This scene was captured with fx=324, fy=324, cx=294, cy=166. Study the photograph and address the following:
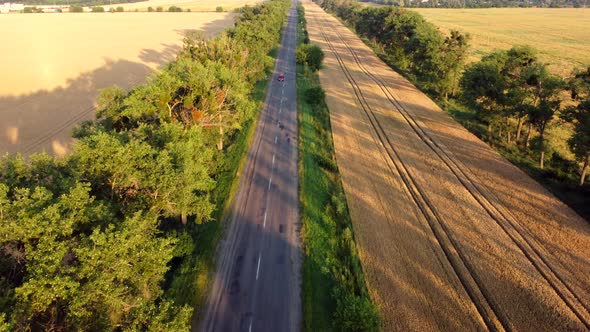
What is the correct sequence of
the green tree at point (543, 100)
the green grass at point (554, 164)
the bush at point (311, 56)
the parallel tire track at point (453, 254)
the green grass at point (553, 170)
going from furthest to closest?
the bush at point (311, 56) < the green tree at point (543, 100) < the green grass at point (554, 164) < the green grass at point (553, 170) < the parallel tire track at point (453, 254)

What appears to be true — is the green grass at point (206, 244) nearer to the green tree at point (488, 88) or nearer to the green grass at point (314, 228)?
the green grass at point (314, 228)

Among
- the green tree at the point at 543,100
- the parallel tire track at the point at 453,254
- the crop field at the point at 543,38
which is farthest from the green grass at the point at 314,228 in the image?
the crop field at the point at 543,38

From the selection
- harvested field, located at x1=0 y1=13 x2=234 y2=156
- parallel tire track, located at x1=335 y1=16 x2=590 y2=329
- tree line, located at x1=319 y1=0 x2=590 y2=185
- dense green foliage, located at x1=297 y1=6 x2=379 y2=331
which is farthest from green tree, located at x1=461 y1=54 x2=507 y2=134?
harvested field, located at x1=0 y1=13 x2=234 y2=156

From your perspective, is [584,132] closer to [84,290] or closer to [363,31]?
[84,290]

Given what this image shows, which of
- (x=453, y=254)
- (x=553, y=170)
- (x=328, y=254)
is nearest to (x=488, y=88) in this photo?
(x=553, y=170)

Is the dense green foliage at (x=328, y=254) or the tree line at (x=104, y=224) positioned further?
the dense green foliage at (x=328, y=254)

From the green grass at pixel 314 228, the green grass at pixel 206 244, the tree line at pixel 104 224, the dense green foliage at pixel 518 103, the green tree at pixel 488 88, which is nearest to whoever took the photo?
the tree line at pixel 104 224
